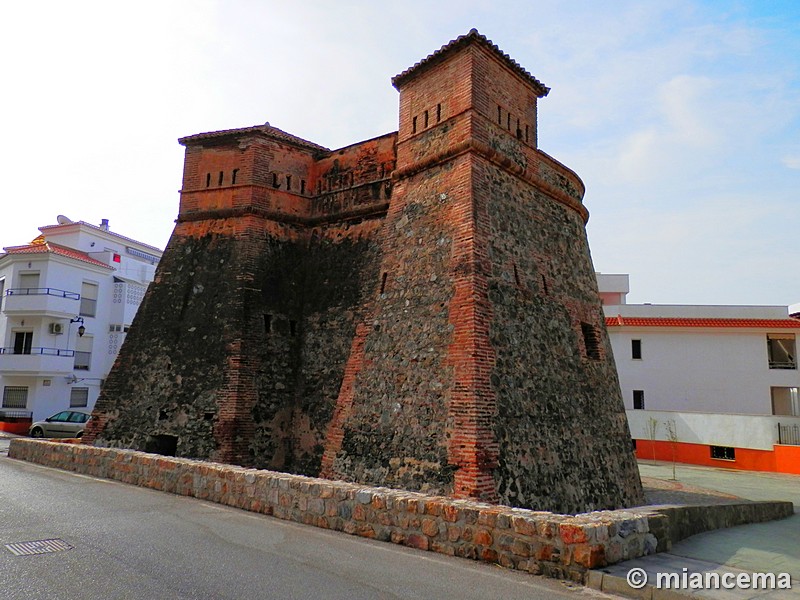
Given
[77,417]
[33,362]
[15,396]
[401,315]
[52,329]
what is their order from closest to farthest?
[401,315] → [77,417] → [33,362] → [15,396] → [52,329]

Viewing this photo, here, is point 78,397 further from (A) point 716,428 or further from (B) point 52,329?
(A) point 716,428

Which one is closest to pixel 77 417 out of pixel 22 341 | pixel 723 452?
pixel 22 341

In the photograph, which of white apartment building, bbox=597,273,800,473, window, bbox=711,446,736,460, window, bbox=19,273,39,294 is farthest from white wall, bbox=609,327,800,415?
window, bbox=19,273,39,294

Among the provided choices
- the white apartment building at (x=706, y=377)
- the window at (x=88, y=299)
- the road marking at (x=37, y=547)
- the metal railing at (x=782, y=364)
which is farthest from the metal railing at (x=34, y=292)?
the metal railing at (x=782, y=364)

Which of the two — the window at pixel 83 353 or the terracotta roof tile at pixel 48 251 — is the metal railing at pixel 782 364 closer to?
the window at pixel 83 353

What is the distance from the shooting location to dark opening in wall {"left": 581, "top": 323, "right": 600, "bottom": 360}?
40.2ft

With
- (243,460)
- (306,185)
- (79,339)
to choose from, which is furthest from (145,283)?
(243,460)

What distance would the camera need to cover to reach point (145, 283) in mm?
33719

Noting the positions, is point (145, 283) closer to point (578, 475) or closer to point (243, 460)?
point (243, 460)

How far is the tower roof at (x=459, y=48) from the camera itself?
1064cm

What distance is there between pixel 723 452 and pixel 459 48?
20.2m

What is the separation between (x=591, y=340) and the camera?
40.6 feet

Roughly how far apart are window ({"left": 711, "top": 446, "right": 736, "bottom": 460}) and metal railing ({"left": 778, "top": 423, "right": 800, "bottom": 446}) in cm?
172

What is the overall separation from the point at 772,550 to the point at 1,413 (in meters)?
29.1
